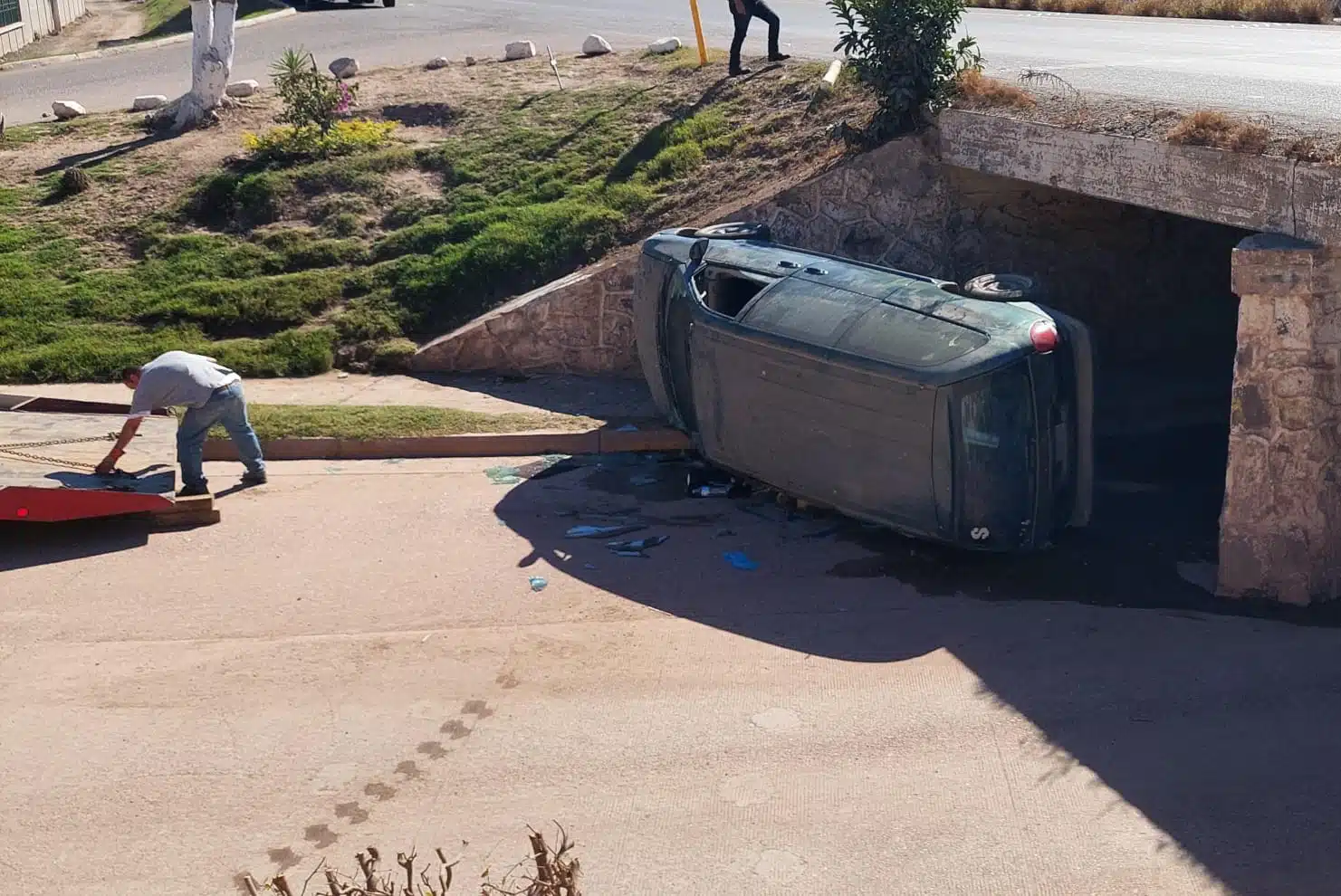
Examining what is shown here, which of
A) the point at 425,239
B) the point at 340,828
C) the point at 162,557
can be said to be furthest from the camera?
the point at 425,239

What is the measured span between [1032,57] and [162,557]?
11717 mm

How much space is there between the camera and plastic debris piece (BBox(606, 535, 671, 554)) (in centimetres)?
1027

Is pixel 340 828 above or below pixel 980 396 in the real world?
below

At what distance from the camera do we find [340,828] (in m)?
6.71

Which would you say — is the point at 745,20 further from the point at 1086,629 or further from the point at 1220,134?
the point at 1086,629

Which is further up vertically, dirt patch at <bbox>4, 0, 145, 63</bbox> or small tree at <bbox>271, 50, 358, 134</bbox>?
dirt patch at <bbox>4, 0, 145, 63</bbox>

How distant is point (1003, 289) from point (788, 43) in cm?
1125

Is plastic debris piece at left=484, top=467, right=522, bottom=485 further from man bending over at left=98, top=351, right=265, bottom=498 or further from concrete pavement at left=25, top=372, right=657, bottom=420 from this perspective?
man bending over at left=98, top=351, right=265, bottom=498

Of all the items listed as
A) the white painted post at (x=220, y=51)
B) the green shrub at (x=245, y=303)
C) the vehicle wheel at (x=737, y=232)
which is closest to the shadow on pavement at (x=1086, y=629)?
the vehicle wheel at (x=737, y=232)

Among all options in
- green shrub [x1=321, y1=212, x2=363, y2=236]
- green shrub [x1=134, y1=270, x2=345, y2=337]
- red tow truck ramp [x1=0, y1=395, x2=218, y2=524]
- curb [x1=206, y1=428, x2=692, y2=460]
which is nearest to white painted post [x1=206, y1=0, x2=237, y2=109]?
green shrub [x1=321, y1=212, x2=363, y2=236]

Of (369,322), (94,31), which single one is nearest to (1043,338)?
(369,322)

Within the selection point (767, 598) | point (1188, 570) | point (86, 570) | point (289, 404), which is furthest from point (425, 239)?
point (1188, 570)

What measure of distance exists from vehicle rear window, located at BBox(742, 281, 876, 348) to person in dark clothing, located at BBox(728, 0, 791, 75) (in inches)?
316

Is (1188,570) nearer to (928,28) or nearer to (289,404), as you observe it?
(928,28)
